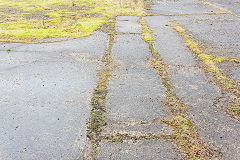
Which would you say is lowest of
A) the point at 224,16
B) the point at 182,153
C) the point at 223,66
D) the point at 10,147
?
the point at 10,147

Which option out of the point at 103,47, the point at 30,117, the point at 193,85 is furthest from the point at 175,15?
the point at 30,117

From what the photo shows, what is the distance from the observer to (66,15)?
39.5ft

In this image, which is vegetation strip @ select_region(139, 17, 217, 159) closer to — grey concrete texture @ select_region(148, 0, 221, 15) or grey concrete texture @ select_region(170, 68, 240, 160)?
grey concrete texture @ select_region(170, 68, 240, 160)

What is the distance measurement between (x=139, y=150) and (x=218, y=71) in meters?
3.57

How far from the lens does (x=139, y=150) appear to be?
3283mm

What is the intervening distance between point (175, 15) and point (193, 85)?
8.09 m

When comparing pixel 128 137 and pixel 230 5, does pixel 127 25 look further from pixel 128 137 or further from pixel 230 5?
pixel 230 5

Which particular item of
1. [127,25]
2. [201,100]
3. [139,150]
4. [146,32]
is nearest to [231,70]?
[201,100]

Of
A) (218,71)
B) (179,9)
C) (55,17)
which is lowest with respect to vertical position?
(218,71)

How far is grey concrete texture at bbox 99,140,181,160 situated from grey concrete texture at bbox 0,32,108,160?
0.41 metres

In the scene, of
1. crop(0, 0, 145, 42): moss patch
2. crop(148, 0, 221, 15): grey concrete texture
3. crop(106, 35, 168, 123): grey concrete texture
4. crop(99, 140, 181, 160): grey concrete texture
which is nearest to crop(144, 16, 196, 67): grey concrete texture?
crop(106, 35, 168, 123): grey concrete texture

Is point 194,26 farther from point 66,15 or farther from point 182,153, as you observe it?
point 182,153

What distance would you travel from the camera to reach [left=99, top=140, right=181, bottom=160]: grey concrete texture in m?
3.17

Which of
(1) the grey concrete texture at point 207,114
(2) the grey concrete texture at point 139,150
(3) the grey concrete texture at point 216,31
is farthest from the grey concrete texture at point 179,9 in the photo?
(2) the grey concrete texture at point 139,150
